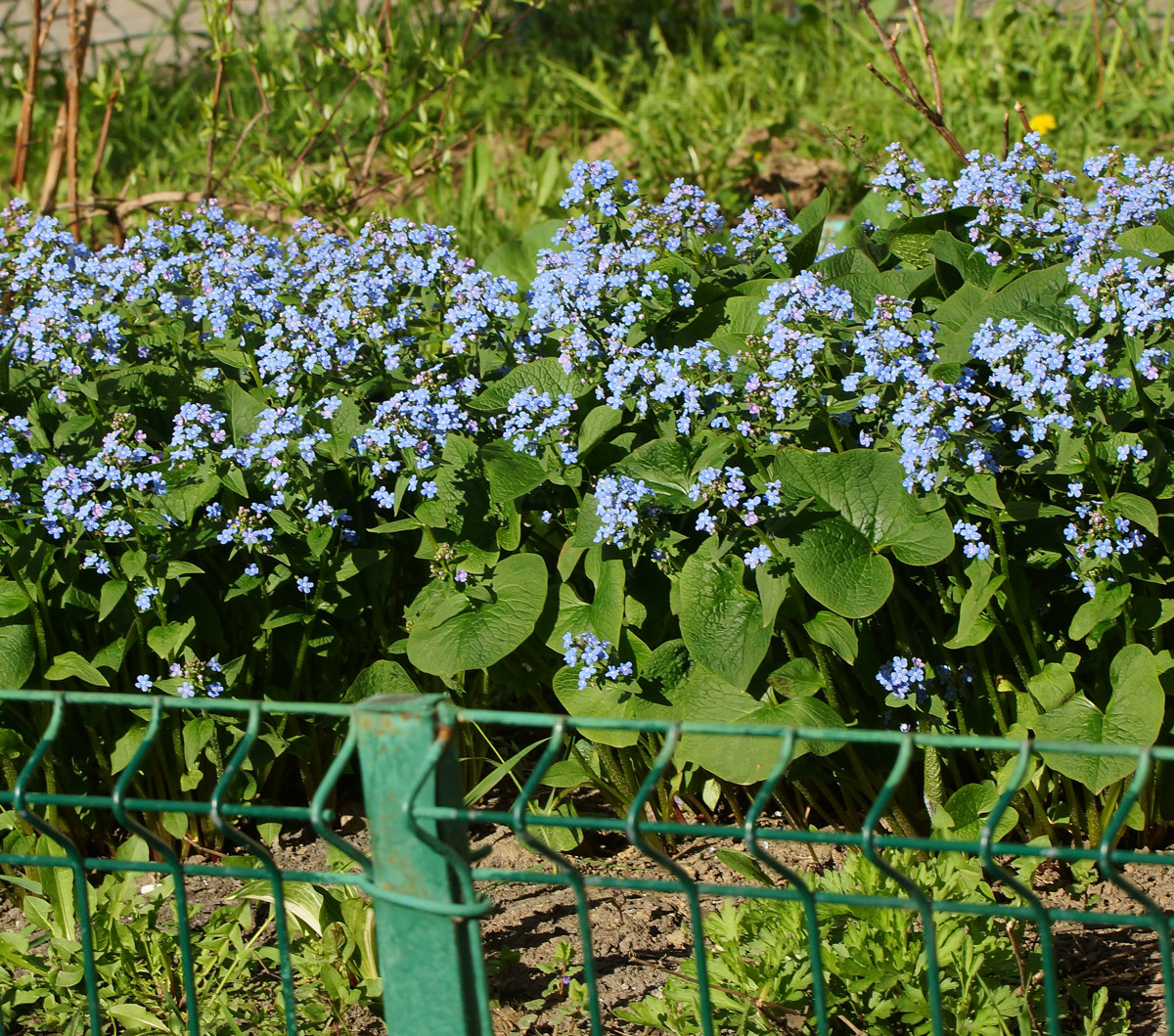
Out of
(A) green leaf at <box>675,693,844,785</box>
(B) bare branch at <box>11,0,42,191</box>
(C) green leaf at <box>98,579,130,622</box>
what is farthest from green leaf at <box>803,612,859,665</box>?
(B) bare branch at <box>11,0,42,191</box>

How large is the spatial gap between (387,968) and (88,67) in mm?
9388

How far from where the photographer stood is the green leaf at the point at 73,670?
2.86 meters

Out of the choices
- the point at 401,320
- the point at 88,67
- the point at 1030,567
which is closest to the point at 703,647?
the point at 1030,567

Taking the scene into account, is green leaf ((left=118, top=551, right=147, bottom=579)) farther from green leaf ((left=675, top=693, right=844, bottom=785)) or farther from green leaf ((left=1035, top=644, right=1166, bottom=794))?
green leaf ((left=1035, top=644, right=1166, bottom=794))

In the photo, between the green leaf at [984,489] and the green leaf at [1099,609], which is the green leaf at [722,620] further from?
the green leaf at [1099,609]

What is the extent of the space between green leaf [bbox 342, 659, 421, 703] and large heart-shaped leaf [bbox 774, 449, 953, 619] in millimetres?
939

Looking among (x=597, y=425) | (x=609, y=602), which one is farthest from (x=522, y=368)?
(x=609, y=602)

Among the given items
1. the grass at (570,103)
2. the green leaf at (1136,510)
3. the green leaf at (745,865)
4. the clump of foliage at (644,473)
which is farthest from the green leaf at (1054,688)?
the grass at (570,103)

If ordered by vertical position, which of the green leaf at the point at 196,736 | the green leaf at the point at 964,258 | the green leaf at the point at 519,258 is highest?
→ the green leaf at the point at 519,258

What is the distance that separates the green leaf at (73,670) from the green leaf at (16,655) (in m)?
0.04

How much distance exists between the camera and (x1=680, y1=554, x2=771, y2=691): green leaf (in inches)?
103

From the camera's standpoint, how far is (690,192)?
131 inches

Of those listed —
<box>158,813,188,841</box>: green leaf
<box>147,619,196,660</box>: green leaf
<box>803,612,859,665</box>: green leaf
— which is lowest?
<box>158,813,188,841</box>: green leaf

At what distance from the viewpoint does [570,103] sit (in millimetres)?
7523
